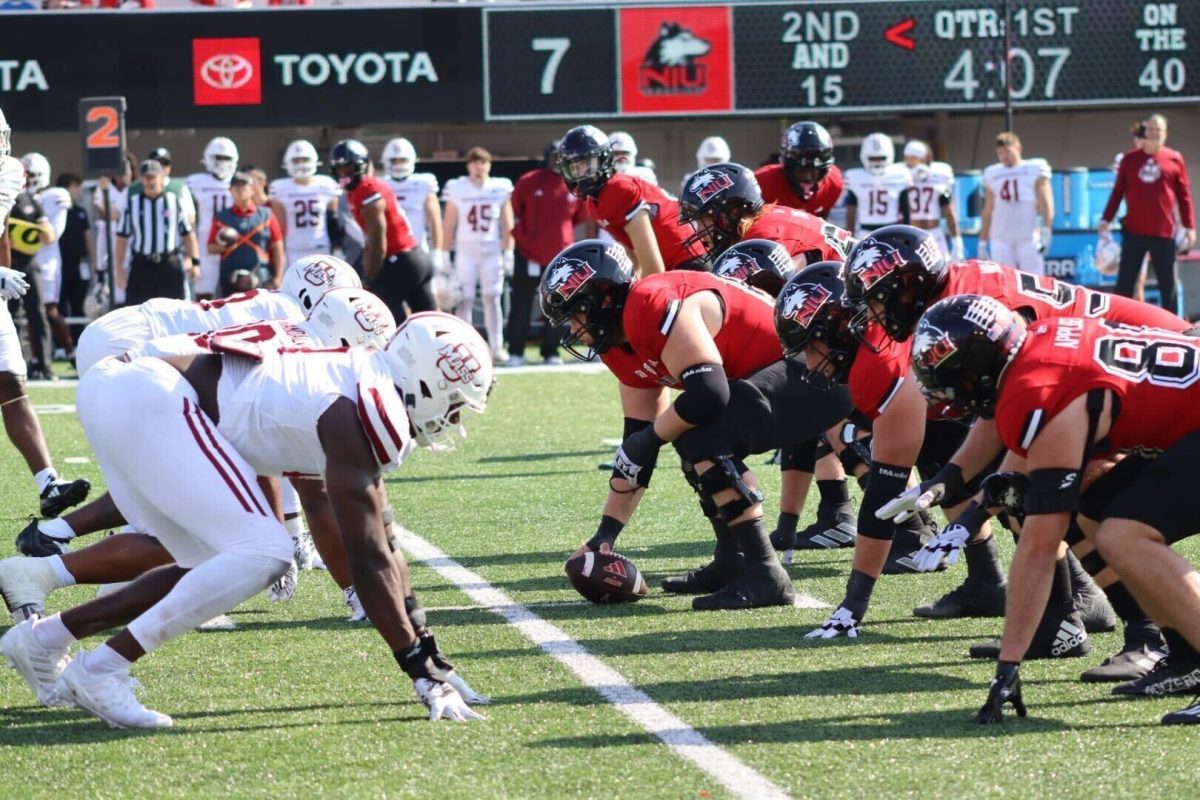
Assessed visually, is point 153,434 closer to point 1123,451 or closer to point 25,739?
point 25,739

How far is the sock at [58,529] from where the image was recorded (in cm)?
605

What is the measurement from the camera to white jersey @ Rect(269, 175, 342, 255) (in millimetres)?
15695

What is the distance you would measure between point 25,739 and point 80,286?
545 inches

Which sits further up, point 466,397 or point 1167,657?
point 466,397

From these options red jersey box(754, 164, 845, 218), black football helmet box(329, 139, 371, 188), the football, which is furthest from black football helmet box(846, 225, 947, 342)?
black football helmet box(329, 139, 371, 188)

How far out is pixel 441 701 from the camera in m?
4.68

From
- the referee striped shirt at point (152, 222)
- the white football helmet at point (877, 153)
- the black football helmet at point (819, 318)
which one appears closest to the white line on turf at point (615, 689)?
the black football helmet at point (819, 318)

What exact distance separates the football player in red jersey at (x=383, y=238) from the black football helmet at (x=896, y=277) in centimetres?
770

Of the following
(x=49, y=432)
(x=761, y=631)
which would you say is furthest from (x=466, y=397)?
(x=49, y=432)

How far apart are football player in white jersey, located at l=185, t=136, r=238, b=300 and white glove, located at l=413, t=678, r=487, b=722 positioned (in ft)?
39.7

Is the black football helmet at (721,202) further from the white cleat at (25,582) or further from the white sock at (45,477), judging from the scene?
the white cleat at (25,582)

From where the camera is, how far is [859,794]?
3986mm

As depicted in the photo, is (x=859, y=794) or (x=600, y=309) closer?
(x=859, y=794)

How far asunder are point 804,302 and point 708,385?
506mm
